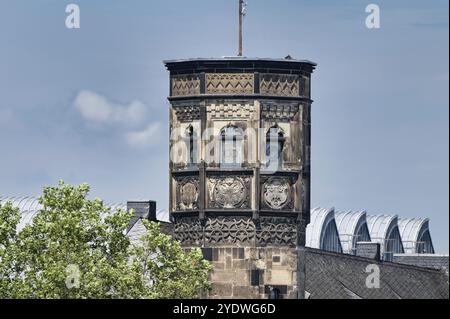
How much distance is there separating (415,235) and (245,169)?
105055 millimetres

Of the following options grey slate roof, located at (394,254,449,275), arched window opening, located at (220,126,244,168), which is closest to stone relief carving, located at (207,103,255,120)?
arched window opening, located at (220,126,244,168)

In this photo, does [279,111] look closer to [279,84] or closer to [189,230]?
[279,84]

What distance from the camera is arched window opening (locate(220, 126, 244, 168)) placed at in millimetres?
84312

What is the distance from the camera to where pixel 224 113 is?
84.4m

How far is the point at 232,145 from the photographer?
84312 millimetres

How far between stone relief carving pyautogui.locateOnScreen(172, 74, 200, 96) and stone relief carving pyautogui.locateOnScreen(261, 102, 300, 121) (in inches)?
91.5

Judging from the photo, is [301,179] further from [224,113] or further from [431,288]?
[431,288]

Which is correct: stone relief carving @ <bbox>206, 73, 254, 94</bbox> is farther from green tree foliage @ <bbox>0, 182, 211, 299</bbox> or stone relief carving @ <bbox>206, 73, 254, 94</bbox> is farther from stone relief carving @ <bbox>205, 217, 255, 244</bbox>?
green tree foliage @ <bbox>0, 182, 211, 299</bbox>

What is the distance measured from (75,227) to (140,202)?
23.7 meters

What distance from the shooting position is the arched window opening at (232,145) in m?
84.3
